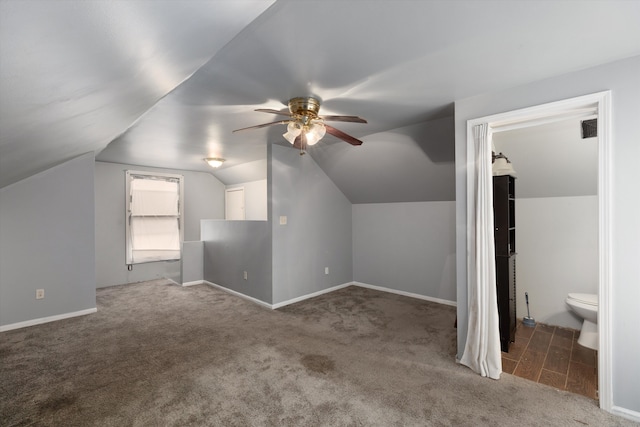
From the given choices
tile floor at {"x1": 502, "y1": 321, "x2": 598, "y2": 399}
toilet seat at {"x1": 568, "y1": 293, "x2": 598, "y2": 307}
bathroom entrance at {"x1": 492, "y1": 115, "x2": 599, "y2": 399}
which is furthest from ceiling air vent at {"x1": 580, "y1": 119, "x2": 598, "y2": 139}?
tile floor at {"x1": 502, "y1": 321, "x2": 598, "y2": 399}

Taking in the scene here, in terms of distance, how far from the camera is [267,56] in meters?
1.85

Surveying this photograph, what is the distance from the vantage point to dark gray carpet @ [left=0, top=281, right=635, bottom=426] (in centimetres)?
194

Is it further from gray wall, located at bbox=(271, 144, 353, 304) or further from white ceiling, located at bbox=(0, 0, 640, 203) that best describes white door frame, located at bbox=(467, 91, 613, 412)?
gray wall, located at bbox=(271, 144, 353, 304)

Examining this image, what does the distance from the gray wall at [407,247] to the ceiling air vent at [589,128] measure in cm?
186

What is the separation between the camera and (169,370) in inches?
99.0

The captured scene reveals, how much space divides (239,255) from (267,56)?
3.56 m

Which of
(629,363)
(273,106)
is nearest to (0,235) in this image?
(273,106)

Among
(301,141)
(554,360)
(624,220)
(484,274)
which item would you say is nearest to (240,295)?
(301,141)

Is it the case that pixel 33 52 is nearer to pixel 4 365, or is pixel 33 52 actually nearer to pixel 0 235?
pixel 4 365

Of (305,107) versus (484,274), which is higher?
(305,107)

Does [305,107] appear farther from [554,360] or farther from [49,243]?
[49,243]

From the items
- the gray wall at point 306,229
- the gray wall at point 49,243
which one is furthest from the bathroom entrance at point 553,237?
the gray wall at point 49,243

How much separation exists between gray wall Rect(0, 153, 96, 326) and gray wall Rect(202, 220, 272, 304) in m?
1.86

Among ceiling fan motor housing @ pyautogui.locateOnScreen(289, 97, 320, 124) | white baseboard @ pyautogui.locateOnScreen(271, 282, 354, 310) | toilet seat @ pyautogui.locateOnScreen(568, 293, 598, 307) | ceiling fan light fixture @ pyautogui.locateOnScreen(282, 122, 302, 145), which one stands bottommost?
white baseboard @ pyautogui.locateOnScreen(271, 282, 354, 310)
